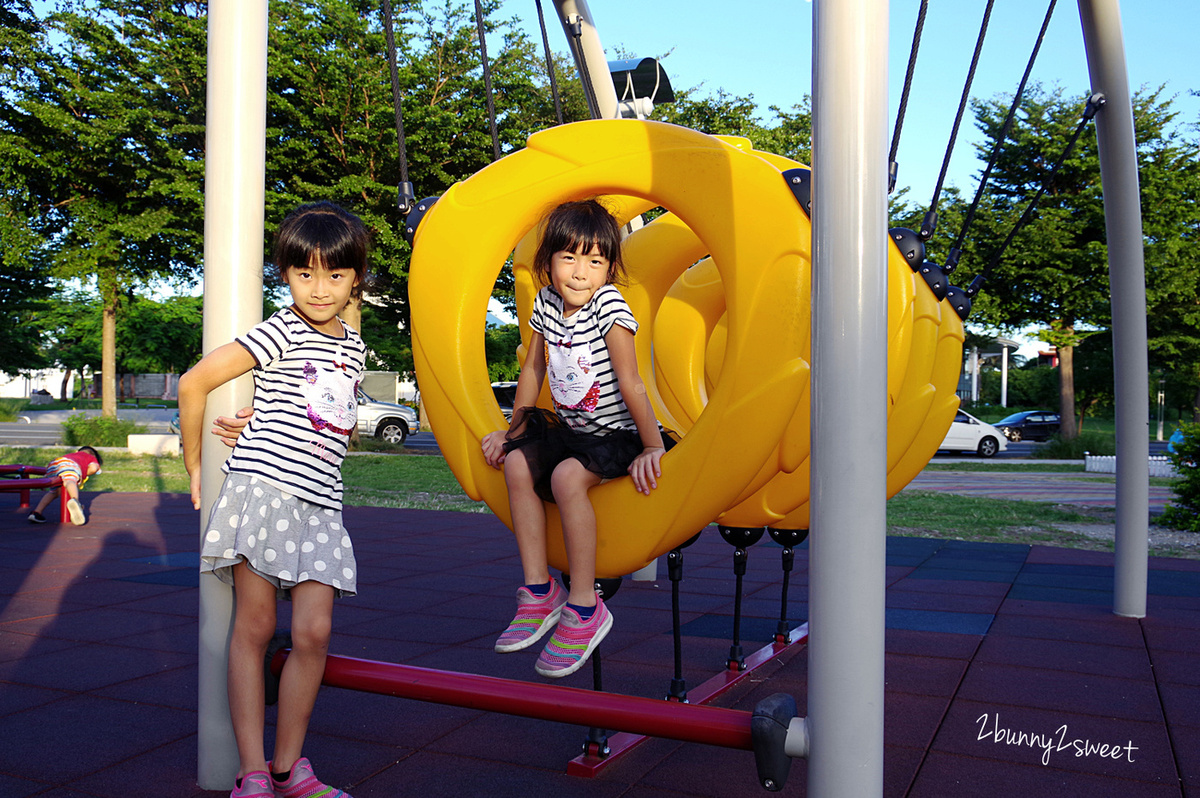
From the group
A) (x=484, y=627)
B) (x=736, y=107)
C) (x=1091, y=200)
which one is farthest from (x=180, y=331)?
(x=484, y=627)

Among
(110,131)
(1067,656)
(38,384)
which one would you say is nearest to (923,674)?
(1067,656)

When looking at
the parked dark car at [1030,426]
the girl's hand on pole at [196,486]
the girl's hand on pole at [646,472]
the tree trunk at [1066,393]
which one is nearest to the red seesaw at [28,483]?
the girl's hand on pole at [196,486]

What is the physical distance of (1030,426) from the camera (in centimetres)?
2992

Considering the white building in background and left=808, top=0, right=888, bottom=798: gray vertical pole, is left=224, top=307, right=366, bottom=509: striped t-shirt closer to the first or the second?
left=808, top=0, right=888, bottom=798: gray vertical pole

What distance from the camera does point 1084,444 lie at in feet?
71.7

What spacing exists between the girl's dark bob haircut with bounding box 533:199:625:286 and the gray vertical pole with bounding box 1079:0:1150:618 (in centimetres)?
348

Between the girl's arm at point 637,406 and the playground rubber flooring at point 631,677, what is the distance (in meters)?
1.00

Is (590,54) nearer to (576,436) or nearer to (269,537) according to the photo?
(576,436)

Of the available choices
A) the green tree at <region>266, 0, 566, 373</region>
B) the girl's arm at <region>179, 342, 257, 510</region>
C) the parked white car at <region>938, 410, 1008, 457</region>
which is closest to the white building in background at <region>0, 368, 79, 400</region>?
the green tree at <region>266, 0, 566, 373</region>

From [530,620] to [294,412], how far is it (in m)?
0.86

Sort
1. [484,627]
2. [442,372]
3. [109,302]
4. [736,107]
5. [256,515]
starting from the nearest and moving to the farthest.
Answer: [256,515] < [442,372] < [484,627] < [109,302] < [736,107]

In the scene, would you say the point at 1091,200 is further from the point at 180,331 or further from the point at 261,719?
the point at 180,331

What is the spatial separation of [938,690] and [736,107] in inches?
850

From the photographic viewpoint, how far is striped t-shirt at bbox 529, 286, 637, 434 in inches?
104
